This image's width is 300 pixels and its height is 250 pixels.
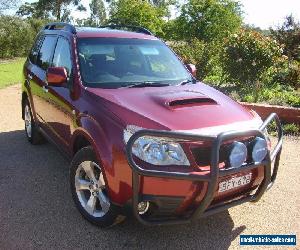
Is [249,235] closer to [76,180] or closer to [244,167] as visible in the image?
[244,167]

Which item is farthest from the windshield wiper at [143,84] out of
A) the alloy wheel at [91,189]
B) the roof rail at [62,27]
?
the roof rail at [62,27]

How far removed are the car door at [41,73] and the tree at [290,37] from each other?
11112 millimetres

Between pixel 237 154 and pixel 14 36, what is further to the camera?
pixel 14 36

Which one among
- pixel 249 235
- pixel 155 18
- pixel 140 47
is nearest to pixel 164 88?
pixel 140 47

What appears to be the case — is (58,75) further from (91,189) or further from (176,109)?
(176,109)

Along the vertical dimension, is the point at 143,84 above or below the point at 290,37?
above

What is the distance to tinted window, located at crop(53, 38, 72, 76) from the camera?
471 centimetres

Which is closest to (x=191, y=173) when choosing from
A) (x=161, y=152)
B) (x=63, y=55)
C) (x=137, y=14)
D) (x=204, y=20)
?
(x=161, y=152)

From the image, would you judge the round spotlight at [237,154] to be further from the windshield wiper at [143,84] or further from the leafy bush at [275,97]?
the leafy bush at [275,97]

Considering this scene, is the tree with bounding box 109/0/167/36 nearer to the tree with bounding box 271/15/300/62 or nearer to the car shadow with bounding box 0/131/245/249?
the tree with bounding box 271/15/300/62

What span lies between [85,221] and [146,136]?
133 cm

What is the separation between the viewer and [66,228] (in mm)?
3928

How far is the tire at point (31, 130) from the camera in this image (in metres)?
6.40

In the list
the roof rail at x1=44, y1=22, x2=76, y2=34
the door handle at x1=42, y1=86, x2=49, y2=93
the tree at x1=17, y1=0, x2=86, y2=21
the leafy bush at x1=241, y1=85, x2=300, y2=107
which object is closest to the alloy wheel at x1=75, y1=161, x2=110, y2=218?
the door handle at x1=42, y1=86, x2=49, y2=93
